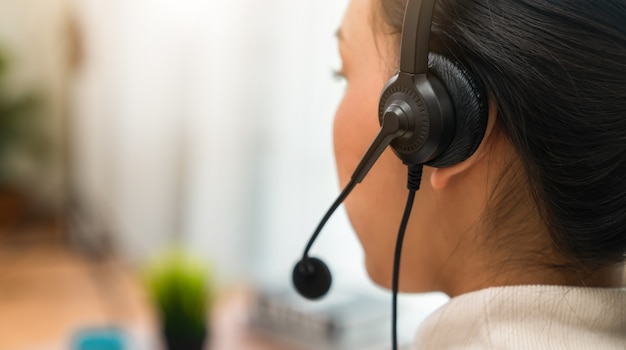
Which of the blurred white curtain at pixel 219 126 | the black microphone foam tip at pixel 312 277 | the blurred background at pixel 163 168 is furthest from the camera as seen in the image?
the blurred white curtain at pixel 219 126

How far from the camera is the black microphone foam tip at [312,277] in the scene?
2.24ft

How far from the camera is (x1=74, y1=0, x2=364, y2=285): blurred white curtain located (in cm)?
182

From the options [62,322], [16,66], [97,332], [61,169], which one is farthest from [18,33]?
[97,332]

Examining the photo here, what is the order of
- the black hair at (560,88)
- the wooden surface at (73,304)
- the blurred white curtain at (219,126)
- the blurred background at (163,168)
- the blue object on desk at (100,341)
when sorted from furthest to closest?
the blurred white curtain at (219,126) < the blurred background at (163,168) < the wooden surface at (73,304) < the blue object on desk at (100,341) < the black hair at (560,88)

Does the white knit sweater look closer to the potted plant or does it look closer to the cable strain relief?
the cable strain relief

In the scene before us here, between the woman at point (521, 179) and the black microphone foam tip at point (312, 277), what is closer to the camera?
the woman at point (521, 179)

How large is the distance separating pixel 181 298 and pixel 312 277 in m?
0.70

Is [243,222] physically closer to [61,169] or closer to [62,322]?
[62,322]

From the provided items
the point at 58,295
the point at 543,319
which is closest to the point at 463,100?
the point at 543,319

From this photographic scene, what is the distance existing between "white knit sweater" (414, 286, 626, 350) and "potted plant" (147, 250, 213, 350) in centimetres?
79

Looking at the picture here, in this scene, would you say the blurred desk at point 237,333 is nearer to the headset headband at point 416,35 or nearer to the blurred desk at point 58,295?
the blurred desk at point 58,295

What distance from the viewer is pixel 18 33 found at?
3.07 m

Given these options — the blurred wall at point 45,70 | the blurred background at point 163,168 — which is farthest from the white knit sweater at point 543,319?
the blurred wall at point 45,70

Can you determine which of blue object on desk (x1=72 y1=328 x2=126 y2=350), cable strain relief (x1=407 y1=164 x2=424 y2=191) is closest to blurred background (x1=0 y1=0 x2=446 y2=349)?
blue object on desk (x1=72 y1=328 x2=126 y2=350)
